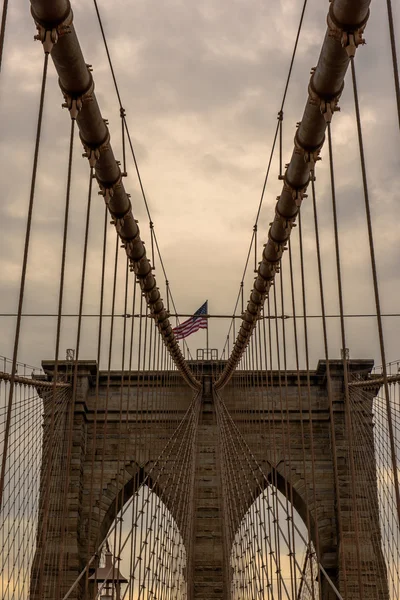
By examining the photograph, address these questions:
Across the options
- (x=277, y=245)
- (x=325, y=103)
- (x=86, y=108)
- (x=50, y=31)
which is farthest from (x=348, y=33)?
(x=277, y=245)

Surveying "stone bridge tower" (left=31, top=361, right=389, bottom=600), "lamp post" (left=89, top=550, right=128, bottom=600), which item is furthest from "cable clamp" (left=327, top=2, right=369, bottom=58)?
"stone bridge tower" (left=31, top=361, right=389, bottom=600)

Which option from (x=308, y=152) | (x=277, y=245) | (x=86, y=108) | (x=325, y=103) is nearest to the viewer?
(x=325, y=103)

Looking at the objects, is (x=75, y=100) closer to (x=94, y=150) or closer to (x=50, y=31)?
(x=94, y=150)

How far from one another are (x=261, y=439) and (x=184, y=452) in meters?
3.63

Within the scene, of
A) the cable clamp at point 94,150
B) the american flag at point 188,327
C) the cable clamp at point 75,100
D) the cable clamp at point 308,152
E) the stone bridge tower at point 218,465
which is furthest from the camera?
the american flag at point 188,327

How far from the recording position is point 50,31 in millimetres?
5555

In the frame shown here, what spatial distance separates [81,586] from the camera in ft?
73.2

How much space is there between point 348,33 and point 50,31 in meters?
1.73

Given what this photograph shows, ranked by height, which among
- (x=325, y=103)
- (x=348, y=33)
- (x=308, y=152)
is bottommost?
(x=348, y=33)

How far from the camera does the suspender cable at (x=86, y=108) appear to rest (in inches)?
217

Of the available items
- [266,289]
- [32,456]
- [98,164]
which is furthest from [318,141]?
[32,456]

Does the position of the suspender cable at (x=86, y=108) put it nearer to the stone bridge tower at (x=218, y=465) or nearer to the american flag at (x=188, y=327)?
the stone bridge tower at (x=218, y=465)

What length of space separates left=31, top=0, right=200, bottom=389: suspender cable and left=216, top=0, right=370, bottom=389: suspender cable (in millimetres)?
1500

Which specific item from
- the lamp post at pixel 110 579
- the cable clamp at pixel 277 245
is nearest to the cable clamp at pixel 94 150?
the cable clamp at pixel 277 245
